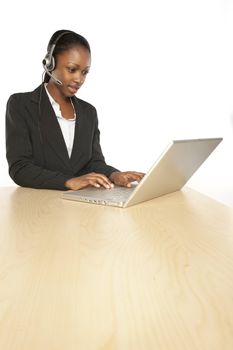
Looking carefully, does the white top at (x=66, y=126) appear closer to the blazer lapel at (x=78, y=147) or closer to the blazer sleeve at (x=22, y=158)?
the blazer lapel at (x=78, y=147)

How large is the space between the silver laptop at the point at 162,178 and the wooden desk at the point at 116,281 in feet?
0.30

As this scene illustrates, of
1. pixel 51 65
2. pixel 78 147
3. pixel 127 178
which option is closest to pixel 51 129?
pixel 78 147

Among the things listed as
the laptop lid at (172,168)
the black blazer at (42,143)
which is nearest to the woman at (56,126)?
the black blazer at (42,143)

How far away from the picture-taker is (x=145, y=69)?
3.64 meters

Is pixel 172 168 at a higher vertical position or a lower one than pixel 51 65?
higher

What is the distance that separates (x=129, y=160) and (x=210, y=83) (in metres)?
0.98

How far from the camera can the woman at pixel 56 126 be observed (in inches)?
63.4

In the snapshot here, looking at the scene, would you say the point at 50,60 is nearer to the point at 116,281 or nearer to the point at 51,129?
the point at 51,129

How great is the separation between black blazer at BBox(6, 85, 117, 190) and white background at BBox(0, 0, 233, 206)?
64.2 inches

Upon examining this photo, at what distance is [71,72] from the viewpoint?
176 centimetres

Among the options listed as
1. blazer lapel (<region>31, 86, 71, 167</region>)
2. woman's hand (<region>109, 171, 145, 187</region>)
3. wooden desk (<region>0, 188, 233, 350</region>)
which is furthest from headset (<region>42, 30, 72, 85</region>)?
wooden desk (<region>0, 188, 233, 350</region>)

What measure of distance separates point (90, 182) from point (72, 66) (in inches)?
24.4

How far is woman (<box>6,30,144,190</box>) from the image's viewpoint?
1.61 meters

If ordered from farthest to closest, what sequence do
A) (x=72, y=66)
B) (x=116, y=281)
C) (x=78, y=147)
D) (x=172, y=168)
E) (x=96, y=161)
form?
(x=96, y=161) → (x=78, y=147) → (x=72, y=66) → (x=172, y=168) → (x=116, y=281)
